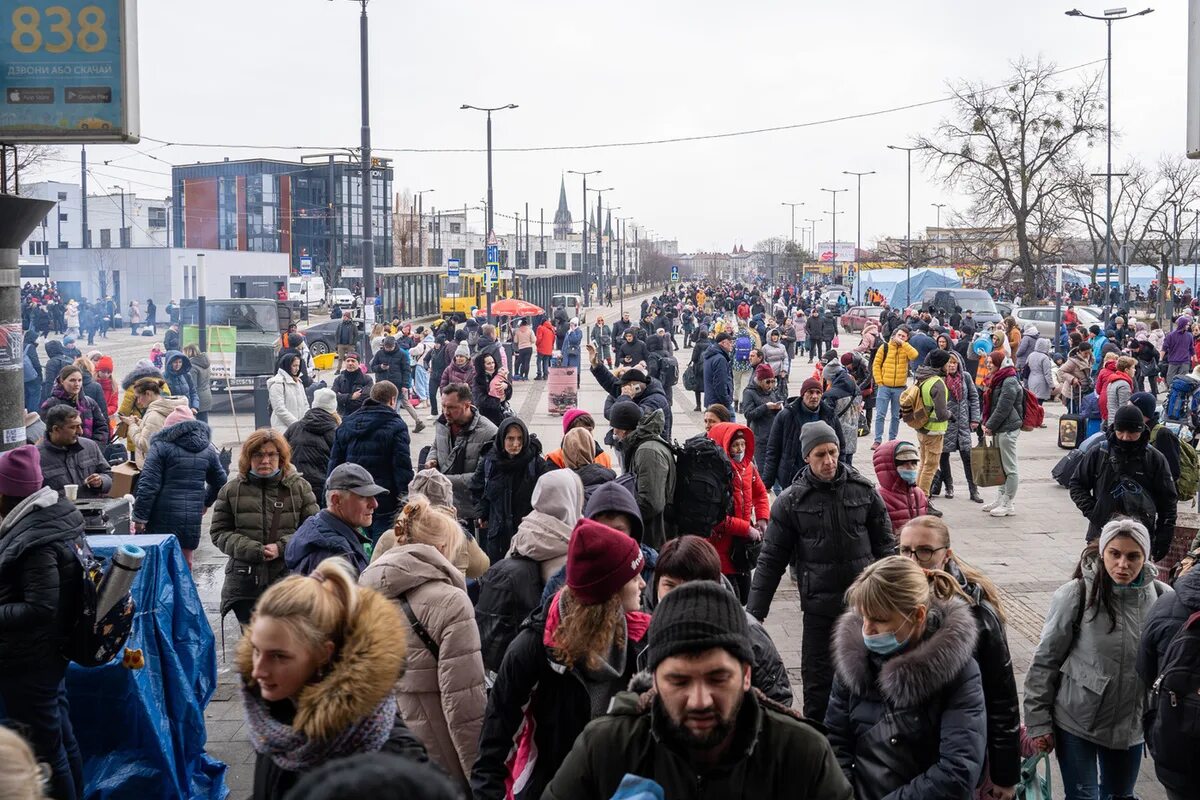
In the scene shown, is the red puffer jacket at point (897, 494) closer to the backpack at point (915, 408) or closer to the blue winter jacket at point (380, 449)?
the blue winter jacket at point (380, 449)

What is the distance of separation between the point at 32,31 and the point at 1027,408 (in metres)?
10.6

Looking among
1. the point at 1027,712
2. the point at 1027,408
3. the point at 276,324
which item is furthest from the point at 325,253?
the point at 1027,712

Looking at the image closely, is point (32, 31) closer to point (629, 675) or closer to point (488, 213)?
point (629, 675)

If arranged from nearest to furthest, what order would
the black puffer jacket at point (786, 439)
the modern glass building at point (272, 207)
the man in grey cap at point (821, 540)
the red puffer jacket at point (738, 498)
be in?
the man in grey cap at point (821, 540), the red puffer jacket at point (738, 498), the black puffer jacket at point (786, 439), the modern glass building at point (272, 207)

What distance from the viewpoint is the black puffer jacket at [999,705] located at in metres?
4.35

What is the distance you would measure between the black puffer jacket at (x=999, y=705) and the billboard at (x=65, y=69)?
5775 millimetres

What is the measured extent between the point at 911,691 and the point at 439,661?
1646mm

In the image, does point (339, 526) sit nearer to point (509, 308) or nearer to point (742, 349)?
point (742, 349)

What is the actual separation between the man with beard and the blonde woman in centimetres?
174

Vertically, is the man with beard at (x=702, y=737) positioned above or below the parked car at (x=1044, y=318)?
below

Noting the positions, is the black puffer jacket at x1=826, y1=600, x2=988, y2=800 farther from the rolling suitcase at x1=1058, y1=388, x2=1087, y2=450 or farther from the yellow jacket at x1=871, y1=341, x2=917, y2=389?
the yellow jacket at x1=871, y1=341, x2=917, y2=389

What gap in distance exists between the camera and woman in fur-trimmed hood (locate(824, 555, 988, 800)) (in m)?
3.98

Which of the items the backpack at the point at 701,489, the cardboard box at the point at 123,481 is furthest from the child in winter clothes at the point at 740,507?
the cardboard box at the point at 123,481

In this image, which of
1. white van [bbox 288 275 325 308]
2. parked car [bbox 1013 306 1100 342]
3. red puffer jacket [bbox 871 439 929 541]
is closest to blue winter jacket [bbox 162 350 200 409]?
red puffer jacket [bbox 871 439 929 541]
